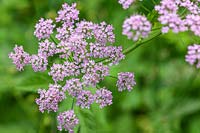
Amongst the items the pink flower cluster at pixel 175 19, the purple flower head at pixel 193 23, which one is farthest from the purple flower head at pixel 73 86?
the purple flower head at pixel 193 23

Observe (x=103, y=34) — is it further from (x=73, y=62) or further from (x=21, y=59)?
(x=21, y=59)

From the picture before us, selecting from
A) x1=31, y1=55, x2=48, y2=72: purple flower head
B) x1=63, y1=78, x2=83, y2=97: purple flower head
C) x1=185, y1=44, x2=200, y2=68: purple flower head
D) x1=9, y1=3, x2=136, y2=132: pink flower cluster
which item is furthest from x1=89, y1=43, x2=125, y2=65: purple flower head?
x1=185, y1=44, x2=200, y2=68: purple flower head

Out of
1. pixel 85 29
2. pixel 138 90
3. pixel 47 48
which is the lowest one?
pixel 47 48

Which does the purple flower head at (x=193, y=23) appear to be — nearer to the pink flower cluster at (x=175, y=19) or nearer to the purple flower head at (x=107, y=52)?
the pink flower cluster at (x=175, y=19)

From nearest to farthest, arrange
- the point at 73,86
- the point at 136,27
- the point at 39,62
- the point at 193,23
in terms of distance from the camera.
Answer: the point at 136,27 < the point at 193,23 < the point at 73,86 < the point at 39,62

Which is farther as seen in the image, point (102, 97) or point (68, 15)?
point (68, 15)

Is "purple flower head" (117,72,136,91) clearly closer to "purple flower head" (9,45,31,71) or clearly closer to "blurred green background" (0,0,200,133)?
"purple flower head" (9,45,31,71)

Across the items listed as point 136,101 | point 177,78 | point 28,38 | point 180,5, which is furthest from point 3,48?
point 180,5

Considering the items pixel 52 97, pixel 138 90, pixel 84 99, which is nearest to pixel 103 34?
pixel 84 99
